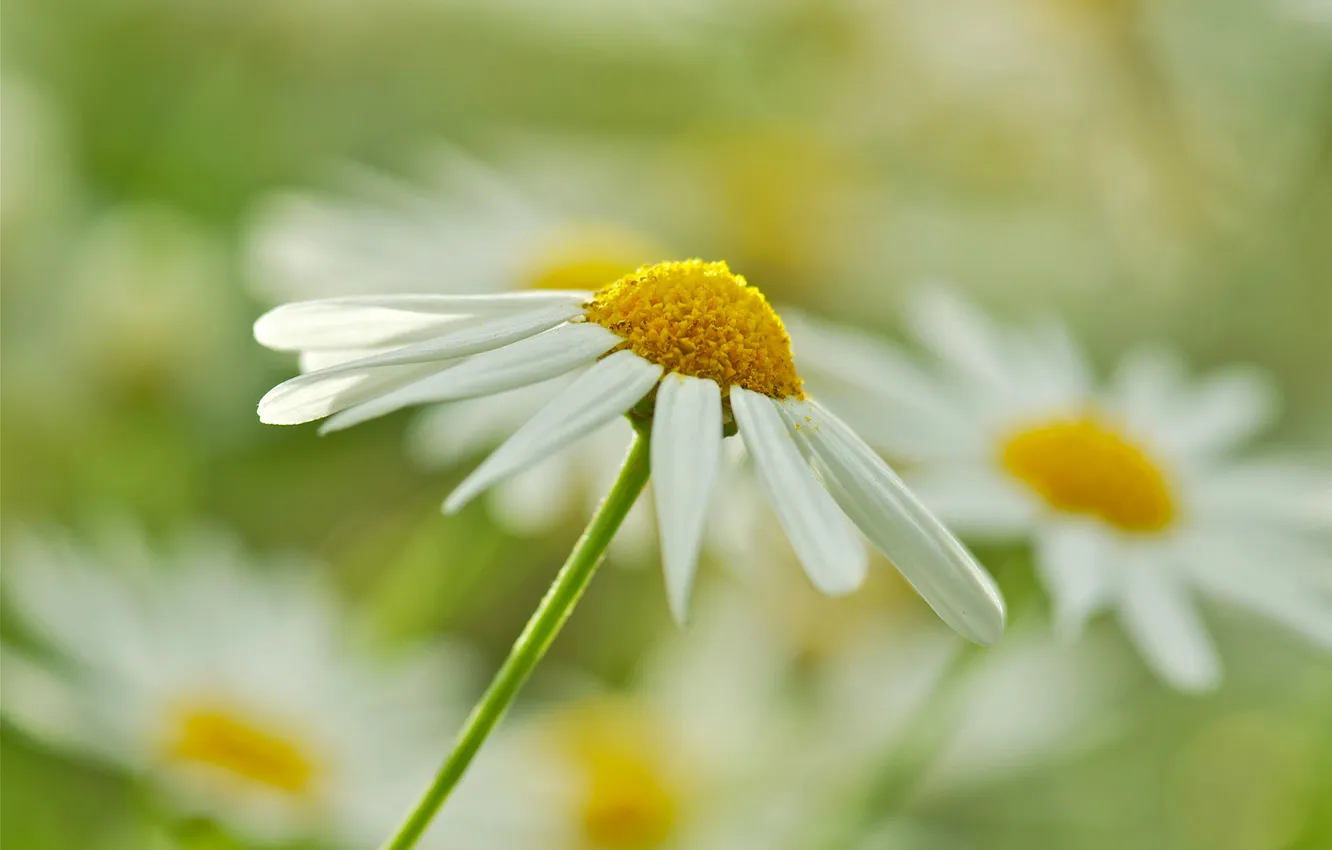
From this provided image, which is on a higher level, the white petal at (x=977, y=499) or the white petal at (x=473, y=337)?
the white petal at (x=977, y=499)

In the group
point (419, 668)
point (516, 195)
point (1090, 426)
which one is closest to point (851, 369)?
point (1090, 426)

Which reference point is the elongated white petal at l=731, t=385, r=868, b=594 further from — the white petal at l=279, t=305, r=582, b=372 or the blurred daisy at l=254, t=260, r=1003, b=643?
the white petal at l=279, t=305, r=582, b=372

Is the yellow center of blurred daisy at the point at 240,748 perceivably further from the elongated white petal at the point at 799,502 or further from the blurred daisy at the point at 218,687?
the elongated white petal at the point at 799,502

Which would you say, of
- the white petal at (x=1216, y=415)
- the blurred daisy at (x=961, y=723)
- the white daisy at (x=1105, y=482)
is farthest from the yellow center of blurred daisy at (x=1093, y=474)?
the blurred daisy at (x=961, y=723)

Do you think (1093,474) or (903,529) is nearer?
(903,529)

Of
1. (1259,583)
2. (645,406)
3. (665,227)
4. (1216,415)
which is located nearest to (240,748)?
(645,406)

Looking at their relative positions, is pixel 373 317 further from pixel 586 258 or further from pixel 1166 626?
pixel 586 258
